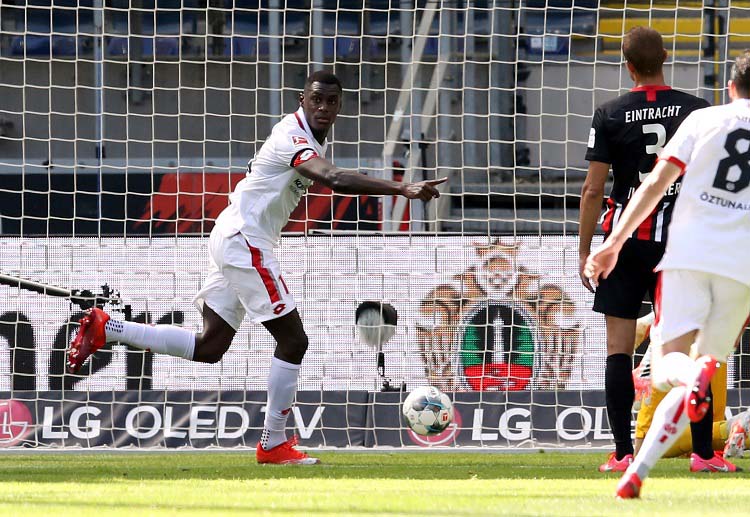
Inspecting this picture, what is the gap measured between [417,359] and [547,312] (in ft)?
2.93

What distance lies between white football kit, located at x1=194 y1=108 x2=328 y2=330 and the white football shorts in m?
2.55

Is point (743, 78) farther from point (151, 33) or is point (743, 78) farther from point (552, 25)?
point (151, 33)

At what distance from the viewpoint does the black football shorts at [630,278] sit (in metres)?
5.58

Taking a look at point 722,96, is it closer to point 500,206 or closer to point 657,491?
point 500,206

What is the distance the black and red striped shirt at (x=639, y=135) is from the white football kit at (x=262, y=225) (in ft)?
4.74

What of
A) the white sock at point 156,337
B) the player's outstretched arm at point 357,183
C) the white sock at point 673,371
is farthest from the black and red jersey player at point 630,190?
the white sock at point 156,337

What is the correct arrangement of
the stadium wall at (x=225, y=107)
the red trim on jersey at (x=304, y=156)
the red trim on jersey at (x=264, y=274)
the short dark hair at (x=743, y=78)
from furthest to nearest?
the stadium wall at (x=225, y=107), the red trim on jersey at (x=264, y=274), the red trim on jersey at (x=304, y=156), the short dark hair at (x=743, y=78)

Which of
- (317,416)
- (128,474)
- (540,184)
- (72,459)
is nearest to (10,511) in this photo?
(128,474)

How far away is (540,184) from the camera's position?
10.4 m

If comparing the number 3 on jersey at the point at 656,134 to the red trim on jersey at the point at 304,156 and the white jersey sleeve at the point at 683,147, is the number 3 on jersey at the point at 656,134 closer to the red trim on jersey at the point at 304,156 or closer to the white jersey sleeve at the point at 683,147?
the white jersey sleeve at the point at 683,147

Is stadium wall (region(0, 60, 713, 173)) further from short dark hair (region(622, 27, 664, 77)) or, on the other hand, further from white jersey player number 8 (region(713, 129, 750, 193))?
white jersey player number 8 (region(713, 129, 750, 193))

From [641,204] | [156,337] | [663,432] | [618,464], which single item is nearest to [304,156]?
[156,337]

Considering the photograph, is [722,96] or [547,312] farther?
[722,96]

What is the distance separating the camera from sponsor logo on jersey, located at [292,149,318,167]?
6.31 metres
